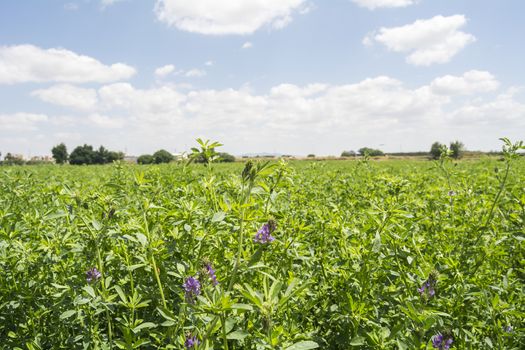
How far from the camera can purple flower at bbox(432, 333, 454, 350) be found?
1592mm

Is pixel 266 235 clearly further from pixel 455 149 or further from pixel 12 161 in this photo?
pixel 12 161

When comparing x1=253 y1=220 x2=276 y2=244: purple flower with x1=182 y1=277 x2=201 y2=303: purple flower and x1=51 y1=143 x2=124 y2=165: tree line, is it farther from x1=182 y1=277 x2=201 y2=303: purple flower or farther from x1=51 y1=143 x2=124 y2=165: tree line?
x1=51 y1=143 x2=124 y2=165: tree line

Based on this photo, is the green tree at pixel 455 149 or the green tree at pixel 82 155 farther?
the green tree at pixel 82 155

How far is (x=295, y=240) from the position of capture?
217 centimetres

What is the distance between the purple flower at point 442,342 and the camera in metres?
1.59

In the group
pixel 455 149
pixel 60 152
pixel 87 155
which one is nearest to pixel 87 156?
pixel 87 155

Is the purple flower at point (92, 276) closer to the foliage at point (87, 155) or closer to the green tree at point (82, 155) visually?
the foliage at point (87, 155)

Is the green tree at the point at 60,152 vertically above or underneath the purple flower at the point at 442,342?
above

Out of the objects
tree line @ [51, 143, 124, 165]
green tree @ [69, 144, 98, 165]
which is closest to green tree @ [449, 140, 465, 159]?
tree line @ [51, 143, 124, 165]

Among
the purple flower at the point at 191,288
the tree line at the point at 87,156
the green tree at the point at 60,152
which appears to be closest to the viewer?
the purple flower at the point at 191,288

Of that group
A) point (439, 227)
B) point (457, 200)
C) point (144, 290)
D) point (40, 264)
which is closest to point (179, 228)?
point (144, 290)

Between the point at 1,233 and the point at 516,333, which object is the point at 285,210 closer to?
the point at 516,333

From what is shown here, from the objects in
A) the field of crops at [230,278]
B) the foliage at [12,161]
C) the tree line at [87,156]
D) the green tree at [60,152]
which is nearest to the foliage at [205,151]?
the field of crops at [230,278]

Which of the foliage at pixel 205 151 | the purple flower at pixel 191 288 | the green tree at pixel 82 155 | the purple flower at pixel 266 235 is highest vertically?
the green tree at pixel 82 155
